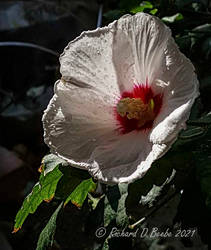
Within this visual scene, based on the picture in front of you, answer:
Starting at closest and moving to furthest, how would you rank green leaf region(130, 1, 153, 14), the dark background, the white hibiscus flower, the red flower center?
the white hibiscus flower < the red flower center < green leaf region(130, 1, 153, 14) < the dark background

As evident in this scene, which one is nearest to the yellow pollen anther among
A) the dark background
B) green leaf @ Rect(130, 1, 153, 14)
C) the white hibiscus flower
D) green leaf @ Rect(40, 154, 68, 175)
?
the white hibiscus flower

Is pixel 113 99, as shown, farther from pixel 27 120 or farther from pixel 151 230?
pixel 27 120

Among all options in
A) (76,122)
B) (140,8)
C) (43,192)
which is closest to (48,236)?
(43,192)

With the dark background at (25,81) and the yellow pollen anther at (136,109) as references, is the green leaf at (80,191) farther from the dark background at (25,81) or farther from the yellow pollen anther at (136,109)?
the dark background at (25,81)

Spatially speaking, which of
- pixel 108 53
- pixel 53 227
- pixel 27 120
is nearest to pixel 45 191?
pixel 53 227

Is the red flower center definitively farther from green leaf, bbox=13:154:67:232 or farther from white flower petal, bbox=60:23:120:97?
green leaf, bbox=13:154:67:232

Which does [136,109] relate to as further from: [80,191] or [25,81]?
[25,81]

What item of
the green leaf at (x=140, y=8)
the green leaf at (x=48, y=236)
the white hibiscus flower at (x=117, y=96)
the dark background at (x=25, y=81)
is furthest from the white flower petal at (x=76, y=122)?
the dark background at (x=25, y=81)

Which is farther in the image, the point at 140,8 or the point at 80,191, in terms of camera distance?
the point at 140,8
